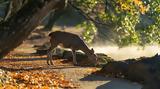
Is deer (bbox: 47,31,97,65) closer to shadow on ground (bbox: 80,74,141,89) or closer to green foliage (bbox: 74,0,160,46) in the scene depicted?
green foliage (bbox: 74,0,160,46)

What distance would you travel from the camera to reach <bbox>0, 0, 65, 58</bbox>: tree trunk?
10.4 m

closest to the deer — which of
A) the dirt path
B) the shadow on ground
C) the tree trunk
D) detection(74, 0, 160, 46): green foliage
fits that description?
the dirt path

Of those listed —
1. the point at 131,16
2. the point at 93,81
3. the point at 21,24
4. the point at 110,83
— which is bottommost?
the point at 110,83

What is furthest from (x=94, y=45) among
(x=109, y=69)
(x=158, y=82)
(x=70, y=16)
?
(x=158, y=82)

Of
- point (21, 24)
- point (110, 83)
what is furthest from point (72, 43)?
point (21, 24)

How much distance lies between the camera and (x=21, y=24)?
34.2ft

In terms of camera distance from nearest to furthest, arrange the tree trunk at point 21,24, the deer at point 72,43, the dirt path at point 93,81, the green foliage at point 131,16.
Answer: the tree trunk at point 21,24 → the dirt path at point 93,81 → the deer at point 72,43 → the green foliage at point 131,16

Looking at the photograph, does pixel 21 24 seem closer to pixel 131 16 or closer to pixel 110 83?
pixel 110 83

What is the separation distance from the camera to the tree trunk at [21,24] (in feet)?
34.0

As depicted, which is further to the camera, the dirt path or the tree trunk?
the dirt path

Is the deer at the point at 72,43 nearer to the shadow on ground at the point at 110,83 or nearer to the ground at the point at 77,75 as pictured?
the ground at the point at 77,75

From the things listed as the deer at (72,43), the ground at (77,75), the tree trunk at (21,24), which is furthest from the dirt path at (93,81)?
the tree trunk at (21,24)

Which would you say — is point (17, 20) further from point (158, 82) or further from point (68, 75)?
point (68, 75)

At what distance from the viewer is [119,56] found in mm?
33938
